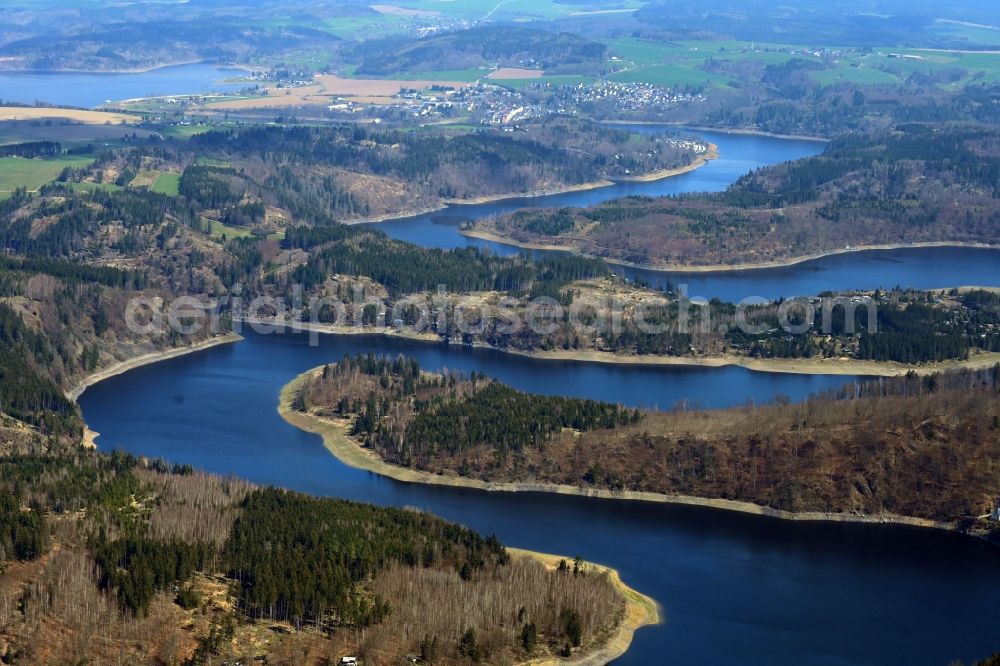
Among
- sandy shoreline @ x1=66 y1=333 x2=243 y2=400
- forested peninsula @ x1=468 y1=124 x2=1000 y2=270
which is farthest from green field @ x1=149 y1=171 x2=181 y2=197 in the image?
sandy shoreline @ x1=66 y1=333 x2=243 y2=400

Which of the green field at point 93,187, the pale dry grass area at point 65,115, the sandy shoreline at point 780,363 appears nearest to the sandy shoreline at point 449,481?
the sandy shoreline at point 780,363

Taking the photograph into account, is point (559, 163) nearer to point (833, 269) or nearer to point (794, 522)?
point (833, 269)

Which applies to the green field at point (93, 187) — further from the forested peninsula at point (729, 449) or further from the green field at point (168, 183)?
the forested peninsula at point (729, 449)

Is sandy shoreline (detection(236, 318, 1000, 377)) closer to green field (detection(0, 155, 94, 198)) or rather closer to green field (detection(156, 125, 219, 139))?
green field (detection(0, 155, 94, 198))

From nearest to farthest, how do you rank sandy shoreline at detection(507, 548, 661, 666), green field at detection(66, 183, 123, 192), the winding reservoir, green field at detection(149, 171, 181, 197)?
sandy shoreline at detection(507, 548, 661, 666) < the winding reservoir < green field at detection(66, 183, 123, 192) < green field at detection(149, 171, 181, 197)

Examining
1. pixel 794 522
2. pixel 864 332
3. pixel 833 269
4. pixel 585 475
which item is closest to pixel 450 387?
pixel 585 475

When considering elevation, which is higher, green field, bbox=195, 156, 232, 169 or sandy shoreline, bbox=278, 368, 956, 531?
green field, bbox=195, 156, 232, 169
